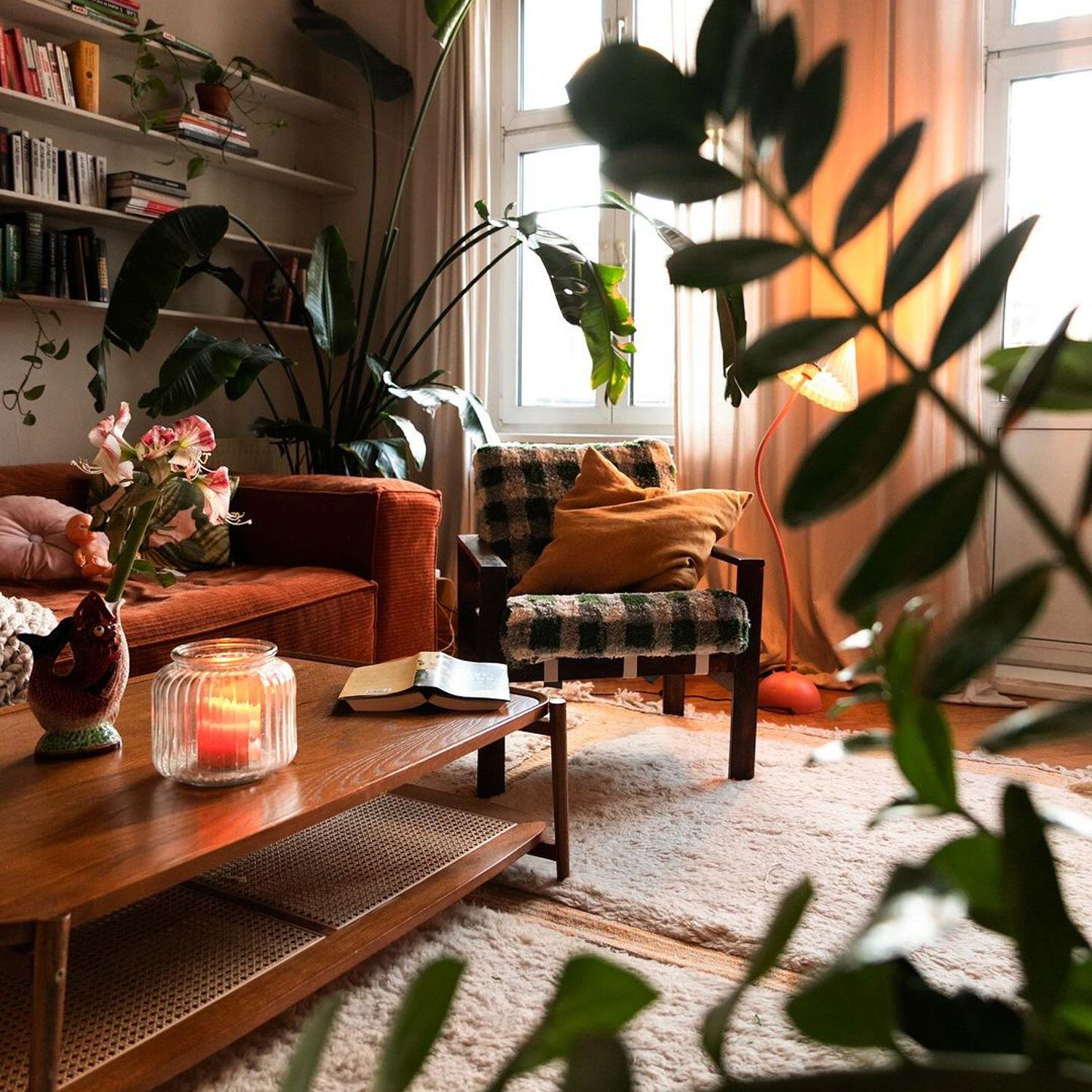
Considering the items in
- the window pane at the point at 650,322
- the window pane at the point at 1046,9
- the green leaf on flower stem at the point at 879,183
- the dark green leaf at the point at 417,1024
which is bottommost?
the dark green leaf at the point at 417,1024

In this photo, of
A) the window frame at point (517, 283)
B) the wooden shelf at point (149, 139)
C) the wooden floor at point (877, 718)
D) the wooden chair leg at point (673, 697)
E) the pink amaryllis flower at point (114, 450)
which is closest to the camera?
the pink amaryllis flower at point (114, 450)

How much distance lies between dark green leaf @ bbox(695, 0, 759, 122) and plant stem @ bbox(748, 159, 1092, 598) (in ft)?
0.04

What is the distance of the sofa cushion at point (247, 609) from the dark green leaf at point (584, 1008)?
237 centimetres

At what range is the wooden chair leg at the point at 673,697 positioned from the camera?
129 inches

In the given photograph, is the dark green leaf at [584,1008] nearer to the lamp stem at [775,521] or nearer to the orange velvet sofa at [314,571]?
the orange velvet sofa at [314,571]

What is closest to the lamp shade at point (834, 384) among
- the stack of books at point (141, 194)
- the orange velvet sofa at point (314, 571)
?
the orange velvet sofa at point (314, 571)

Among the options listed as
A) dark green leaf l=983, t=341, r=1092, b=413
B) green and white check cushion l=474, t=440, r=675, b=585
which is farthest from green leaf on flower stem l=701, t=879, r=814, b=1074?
green and white check cushion l=474, t=440, r=675, b=585

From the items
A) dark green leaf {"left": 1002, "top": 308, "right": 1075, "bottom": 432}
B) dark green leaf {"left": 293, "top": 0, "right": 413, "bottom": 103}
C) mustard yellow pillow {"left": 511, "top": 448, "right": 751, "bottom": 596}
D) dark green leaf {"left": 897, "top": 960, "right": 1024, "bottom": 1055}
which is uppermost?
dark green leaf {"left": 293, "top": 0, "right": 413, "bottom": 103}

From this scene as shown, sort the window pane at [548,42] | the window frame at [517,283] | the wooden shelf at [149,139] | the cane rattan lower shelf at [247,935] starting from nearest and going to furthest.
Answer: the cane rattan lower shelf at [247,935] < the wooden shelf at [149,139] < the window frame at [517,283] < the window pane at [548,42]

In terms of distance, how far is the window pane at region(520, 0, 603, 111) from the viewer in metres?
→ 4.36

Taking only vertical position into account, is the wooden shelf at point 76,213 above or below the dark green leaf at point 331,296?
above

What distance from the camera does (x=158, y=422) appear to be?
4250mm

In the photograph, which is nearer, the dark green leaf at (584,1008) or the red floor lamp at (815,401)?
the dark green leaf at (584,1008)

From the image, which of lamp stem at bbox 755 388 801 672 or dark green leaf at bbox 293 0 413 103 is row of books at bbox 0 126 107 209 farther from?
lamp stem at bbox 755 388 801 672
